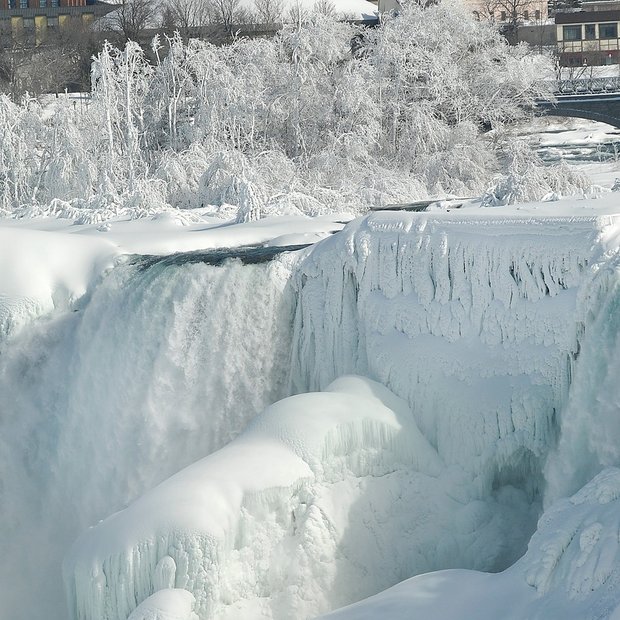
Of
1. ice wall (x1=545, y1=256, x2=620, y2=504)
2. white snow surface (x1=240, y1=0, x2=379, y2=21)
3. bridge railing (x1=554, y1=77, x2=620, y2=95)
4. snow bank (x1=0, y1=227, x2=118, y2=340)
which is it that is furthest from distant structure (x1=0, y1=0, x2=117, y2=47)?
ice wall (x1=545, y1=256, x2=620, y2=504)

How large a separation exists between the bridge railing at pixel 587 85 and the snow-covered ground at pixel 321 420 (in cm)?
1992

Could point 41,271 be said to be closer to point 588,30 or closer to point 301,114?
point 301,114

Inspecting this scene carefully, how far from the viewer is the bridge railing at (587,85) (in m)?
30.6

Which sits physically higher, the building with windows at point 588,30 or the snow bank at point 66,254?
the building with windows at point 588,30

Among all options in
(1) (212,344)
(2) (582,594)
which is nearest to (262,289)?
(1) (212,344)

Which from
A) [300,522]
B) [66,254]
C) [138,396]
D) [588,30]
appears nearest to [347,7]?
[588,30]

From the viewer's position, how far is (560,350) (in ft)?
28.6

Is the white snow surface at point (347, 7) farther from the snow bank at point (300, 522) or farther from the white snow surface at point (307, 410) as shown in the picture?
the snow bank at point (300, 522)

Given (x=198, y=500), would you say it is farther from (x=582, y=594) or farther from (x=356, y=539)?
(x=582, y=594)

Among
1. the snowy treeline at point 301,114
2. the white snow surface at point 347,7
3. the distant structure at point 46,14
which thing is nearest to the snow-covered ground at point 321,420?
the snowy treeline at point 301,114

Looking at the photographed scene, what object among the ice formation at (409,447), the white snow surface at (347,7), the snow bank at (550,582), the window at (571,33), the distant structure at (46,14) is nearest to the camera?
the snow bank at (550,582)

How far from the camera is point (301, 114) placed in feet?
83.0

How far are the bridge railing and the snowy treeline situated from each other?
3.38 metres

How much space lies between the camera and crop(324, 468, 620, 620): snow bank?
702 centimetres
